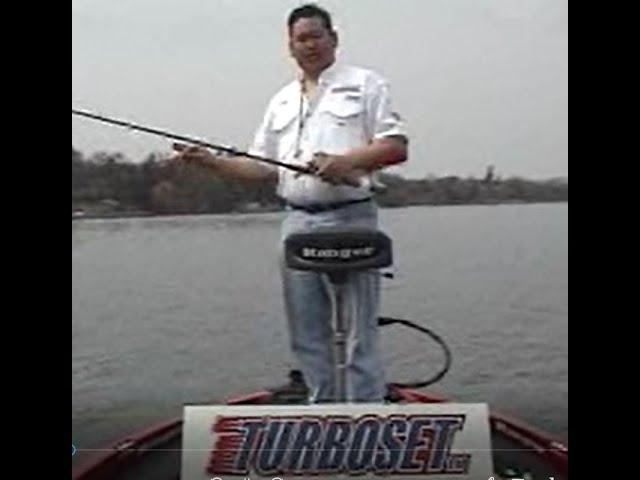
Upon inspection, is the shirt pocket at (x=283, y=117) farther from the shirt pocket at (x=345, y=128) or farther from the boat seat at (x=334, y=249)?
the boat seat at (x=334, y=249)

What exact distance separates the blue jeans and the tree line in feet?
0.34

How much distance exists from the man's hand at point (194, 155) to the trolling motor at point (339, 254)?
0.33 metres

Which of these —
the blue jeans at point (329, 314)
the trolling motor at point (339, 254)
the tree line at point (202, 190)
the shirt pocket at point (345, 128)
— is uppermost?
the shirt pocket at point (345, 128)

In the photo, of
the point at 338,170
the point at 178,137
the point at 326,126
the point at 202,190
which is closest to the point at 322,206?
the point at 338,170

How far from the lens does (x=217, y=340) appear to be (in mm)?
4832

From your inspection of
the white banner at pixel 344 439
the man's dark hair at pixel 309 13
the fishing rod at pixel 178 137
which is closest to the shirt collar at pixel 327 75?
the man's dark hair at pixel 309 13

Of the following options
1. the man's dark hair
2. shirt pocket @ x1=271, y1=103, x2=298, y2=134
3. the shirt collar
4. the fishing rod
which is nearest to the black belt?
the fishing rod

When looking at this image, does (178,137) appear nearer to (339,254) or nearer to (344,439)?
(339,254)

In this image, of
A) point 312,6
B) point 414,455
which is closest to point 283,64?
point 312,6

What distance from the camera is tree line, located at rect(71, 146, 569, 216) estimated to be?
15.8ft

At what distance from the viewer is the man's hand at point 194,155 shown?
4812 millimetres
